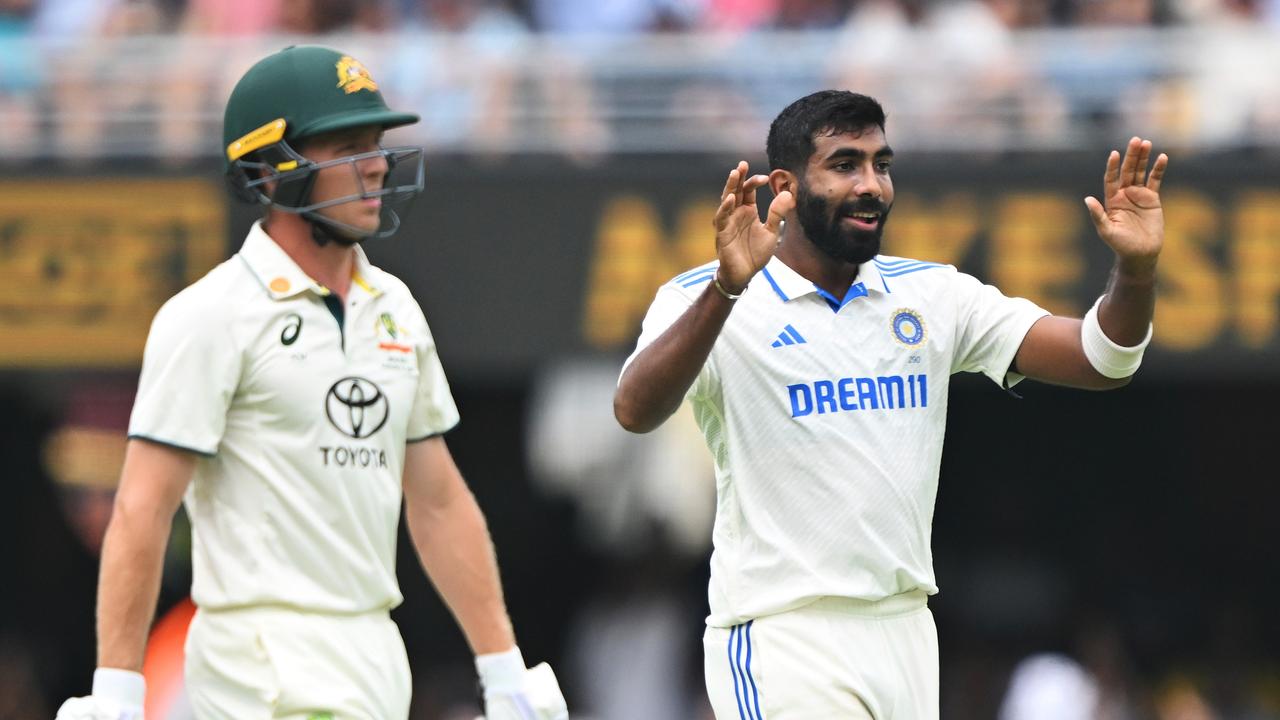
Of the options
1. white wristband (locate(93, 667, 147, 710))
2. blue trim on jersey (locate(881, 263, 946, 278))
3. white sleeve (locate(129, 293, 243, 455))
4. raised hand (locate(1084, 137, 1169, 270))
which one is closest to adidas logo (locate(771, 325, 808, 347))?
blue trim on jersey (locate(881, 263, 946, 278))

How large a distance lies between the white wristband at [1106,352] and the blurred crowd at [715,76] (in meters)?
6.37

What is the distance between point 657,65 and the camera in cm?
1206

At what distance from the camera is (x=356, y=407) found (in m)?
5.13

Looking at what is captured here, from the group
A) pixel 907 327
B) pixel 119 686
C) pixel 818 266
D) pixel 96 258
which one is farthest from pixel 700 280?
pixel 96 258

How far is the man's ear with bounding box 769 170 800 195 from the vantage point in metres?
5.66

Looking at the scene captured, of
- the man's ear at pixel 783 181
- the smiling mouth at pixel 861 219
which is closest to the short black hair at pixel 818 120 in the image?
the man's ear at pixel 783 181

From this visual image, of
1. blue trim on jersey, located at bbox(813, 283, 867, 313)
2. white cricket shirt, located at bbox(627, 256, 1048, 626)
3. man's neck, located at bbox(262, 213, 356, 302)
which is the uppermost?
man's neck, located at bbox(262, 213, 356, 302)

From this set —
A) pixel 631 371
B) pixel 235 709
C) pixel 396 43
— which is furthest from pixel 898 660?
pixel 396 43

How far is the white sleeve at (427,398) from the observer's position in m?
5.36

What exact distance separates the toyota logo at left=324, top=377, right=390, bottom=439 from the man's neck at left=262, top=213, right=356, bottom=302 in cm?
24

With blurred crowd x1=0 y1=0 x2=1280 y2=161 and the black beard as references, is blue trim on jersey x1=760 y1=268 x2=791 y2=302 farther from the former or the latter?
blurred crowd x1=0 y1=0 x2=1280 y2=161

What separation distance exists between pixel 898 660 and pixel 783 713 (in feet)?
1.05

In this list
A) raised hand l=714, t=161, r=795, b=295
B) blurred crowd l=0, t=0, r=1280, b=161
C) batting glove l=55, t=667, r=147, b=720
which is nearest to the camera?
batting glove l=55, t=667, r=147, b=720

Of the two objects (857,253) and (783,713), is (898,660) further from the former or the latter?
(857,253)
